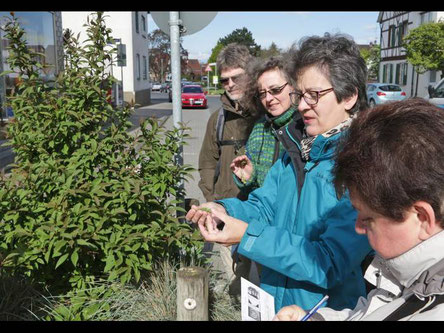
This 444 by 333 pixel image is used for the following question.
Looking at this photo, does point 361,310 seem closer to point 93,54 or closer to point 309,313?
point 309,313

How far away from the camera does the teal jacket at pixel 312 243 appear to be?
1611 mm

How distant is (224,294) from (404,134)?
2375 mm

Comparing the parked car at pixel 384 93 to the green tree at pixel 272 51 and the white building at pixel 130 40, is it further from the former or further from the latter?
the green tree at pixel 272 51

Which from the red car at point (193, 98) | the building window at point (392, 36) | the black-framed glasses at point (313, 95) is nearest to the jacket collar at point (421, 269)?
the black-framed glasses at point (313, 95)

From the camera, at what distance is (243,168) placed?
2.91 m

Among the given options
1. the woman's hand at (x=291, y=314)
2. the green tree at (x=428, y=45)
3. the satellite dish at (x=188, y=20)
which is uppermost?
the green tree at (x=428, y=45)

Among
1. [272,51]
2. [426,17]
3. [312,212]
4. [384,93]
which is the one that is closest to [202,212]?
[312,212]

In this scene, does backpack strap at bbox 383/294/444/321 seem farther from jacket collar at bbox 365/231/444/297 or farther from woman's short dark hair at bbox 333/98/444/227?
woman's short dark hair at bbox 333/98/444/227

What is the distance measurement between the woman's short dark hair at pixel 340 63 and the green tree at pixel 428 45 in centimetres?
2576

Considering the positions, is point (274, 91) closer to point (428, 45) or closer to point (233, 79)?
point (233, 79)

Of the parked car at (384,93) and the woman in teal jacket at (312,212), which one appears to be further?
the parked car at (384,93)

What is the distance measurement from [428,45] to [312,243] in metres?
27.3

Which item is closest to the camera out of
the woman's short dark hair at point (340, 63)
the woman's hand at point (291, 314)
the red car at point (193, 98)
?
the woman's hand at point (291, 314)

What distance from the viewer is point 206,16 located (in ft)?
11.1
